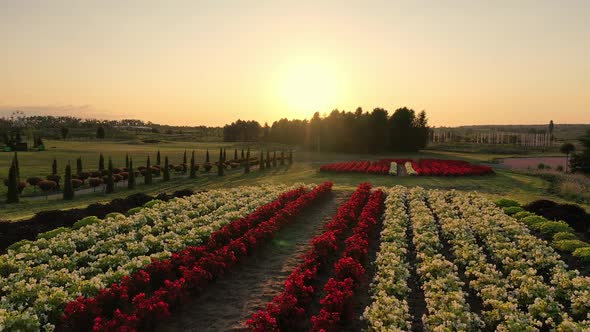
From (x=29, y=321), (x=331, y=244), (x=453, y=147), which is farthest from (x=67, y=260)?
(x=453, y=147)

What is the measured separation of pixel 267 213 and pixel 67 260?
33.3ft

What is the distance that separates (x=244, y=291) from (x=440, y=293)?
5.63 metres

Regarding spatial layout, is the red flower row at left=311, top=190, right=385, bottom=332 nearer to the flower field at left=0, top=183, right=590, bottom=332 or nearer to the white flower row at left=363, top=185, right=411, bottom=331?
the flower field at left=0, top=183, right=590, bottom=332

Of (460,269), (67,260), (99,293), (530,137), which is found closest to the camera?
(99,293)

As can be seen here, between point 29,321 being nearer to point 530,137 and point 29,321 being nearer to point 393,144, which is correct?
point 393,144

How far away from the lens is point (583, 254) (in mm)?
15078

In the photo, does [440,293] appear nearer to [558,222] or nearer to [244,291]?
[244,291]

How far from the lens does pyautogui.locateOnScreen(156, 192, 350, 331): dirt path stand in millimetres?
11062

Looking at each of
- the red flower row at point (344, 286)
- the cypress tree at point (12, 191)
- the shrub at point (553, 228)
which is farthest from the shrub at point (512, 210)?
the cypress tree at point (12, 191)

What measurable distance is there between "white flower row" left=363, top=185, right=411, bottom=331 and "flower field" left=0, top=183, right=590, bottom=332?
0.04m

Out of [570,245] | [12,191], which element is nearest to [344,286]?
[570,245]

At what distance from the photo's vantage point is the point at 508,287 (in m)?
12.3

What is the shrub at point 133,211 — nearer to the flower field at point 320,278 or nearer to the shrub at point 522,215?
the flower field at point 320,278

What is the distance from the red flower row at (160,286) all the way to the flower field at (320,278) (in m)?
0.03
